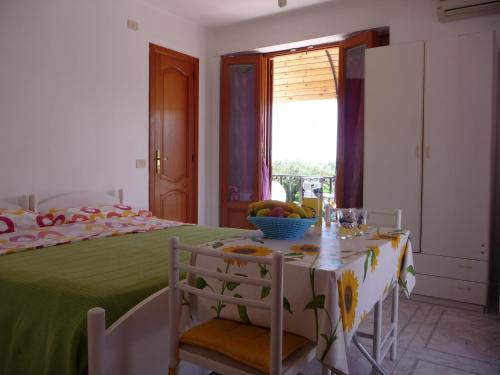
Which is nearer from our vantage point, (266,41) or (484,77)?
(484,77)

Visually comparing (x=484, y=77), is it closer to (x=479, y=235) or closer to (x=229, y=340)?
(x=479, y=235)

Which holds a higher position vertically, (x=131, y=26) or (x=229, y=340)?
(x=131, y=26)

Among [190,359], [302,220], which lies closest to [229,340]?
[190,359]

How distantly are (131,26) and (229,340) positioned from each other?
11.0ft

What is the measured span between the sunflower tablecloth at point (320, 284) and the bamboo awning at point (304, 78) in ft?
12.5

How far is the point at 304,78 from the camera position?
5887 millimetres

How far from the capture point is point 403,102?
132 inches

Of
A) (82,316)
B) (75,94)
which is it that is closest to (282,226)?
(82,316)

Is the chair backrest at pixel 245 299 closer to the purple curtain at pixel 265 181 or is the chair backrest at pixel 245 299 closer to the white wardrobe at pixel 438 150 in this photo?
the white wardrobe at pixel 438 150

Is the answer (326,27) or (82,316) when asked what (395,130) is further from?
(82,316)

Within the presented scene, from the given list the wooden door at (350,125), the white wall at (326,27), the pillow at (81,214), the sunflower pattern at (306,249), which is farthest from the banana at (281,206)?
the white wall at (326,27)

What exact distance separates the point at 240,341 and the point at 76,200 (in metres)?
2.46

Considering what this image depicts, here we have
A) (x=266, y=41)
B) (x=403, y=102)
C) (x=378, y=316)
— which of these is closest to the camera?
(x=378, y=316)

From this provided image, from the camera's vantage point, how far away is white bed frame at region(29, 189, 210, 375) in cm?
123
